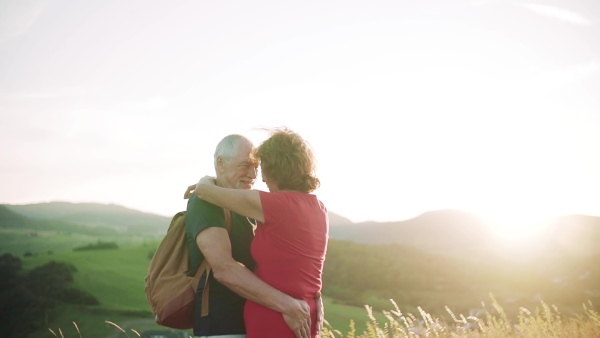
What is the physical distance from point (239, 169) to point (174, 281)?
797 mm

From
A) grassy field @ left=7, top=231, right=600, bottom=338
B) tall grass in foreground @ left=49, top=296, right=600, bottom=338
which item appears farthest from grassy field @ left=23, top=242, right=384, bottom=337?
tall grass in foreground @ left=49, top=296, right=600, bottom=338

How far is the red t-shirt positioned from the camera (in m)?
3.31

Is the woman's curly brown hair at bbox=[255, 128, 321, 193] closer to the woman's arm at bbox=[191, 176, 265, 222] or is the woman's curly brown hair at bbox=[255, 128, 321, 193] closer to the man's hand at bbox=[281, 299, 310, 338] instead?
the woman's arm at bbox=[191, 176, 265, 222]

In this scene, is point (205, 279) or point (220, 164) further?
point (220, 164)

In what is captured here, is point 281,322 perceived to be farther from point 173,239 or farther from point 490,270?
point 490,270

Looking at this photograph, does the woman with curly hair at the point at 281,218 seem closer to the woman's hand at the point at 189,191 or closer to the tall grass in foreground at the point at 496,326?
the woman's hand at the point at 189,191

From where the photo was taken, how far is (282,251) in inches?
131

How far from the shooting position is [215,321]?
3467 mm

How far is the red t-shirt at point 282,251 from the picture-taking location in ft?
10.8

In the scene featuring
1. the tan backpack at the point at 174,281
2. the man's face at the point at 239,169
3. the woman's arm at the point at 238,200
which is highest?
the man's face at the point at 239,169

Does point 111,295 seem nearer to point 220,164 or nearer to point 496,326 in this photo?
point 496,326

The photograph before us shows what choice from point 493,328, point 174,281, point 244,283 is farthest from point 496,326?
point 174,281

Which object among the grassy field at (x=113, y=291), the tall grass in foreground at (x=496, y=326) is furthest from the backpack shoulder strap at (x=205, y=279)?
the grassy field at (x=113, y=291)

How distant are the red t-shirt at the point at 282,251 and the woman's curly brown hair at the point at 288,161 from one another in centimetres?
8
